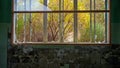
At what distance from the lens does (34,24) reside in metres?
5.32

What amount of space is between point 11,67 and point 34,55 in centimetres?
58

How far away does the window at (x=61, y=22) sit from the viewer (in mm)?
5238

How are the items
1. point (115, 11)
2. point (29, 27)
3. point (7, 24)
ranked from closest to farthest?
point (115, 11) < point (7, 24) < point (29, 27)

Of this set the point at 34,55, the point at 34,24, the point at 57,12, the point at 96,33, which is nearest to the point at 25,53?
the point at 34,55

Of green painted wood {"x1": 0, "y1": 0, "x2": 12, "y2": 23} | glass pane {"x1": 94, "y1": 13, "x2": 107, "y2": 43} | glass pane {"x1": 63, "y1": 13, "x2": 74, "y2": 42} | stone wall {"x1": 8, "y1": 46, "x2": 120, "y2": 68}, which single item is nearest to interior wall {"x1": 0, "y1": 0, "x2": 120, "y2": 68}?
green painted wood {"x1": 0, "y1": 0, "x2": 12, "y2": 23}

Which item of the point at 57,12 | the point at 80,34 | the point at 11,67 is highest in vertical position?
the point at 57,12

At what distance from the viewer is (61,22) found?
527cm

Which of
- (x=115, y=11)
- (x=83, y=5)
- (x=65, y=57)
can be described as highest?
(x=83, y=5)

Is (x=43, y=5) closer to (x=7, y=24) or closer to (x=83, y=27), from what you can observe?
(x=7, y=24)

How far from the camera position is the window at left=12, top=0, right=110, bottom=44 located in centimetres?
524

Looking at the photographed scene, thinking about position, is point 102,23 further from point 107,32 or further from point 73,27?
point 73,27

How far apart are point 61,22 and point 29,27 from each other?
750mm

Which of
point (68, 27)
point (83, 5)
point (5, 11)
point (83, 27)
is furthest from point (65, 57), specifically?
point (5, 11)

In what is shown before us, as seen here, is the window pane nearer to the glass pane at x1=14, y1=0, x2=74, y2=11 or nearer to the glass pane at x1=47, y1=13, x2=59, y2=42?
the glass pane at x1=47, y1=13, x2=59, y2=42
